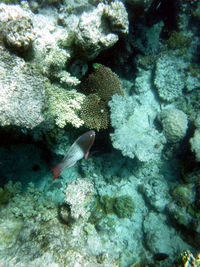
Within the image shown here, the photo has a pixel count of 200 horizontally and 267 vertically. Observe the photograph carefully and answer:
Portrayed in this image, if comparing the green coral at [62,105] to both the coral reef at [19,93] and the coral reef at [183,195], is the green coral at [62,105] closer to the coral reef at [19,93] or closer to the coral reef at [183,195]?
the coral reef at [19,93]

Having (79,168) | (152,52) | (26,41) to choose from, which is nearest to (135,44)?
(152,52)

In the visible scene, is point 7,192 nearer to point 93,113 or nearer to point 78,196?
point 78,196

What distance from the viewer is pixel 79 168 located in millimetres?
6262

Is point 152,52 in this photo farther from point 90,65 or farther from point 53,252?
point 53,252

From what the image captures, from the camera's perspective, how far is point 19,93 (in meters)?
2.87

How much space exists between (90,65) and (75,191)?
3208 millimetres

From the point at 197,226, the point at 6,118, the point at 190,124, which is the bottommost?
the point at 197,226

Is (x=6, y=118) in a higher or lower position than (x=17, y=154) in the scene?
higher

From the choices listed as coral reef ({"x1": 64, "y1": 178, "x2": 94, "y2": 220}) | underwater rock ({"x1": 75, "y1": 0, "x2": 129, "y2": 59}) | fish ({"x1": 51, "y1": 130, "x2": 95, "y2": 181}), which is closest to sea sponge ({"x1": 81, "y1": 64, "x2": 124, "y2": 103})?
underwater rock ({"x1": 75, "y1": 0, "x2": 129, "y2": 59})

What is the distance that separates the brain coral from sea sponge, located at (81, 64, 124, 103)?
2.51 meters

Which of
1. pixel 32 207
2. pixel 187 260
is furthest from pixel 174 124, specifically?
pixel 32 207

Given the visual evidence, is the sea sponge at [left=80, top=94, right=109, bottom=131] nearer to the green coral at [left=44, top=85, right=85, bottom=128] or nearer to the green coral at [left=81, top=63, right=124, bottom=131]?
the green coral at [left=81, top=63, right=124, bottom=131]

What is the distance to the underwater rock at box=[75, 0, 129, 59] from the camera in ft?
11.4

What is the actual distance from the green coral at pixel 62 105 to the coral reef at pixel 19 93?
2.45ft
